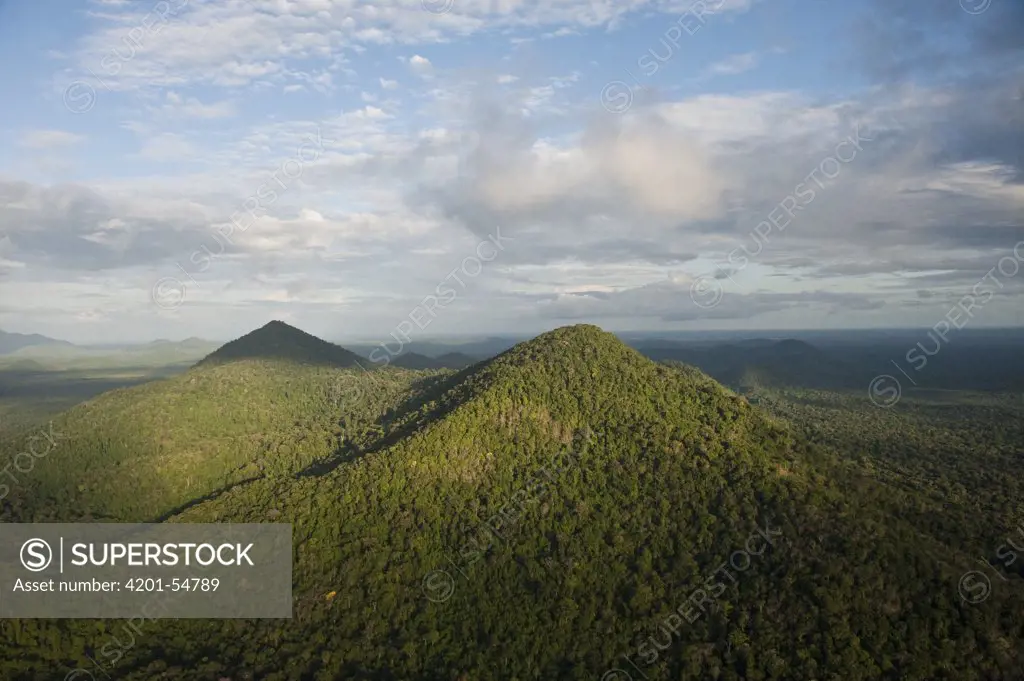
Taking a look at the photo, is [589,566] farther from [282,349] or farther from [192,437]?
[282,349]

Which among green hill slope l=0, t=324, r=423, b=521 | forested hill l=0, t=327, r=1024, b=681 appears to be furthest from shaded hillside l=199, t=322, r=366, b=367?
forested hill l=0, t=327, r=1024, b=681

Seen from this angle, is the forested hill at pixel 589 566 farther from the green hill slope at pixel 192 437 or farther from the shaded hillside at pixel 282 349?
the shaded hillside at pixel 282 349

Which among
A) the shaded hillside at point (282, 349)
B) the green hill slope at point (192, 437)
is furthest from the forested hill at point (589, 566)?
the shaded hillside at point (282, 349)

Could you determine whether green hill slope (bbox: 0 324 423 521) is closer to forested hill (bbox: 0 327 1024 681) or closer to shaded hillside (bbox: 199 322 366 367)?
shaded hillside (bbox: 199 322 366 367)

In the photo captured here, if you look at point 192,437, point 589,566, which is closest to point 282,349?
point 192,437

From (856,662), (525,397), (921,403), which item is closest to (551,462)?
(525,397)

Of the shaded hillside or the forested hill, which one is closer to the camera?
Answer: the forested hill
